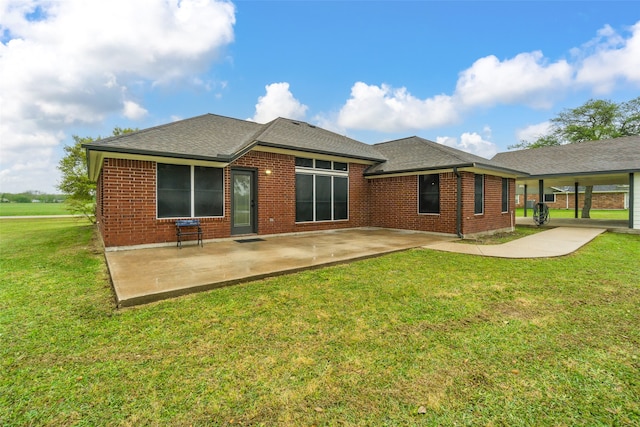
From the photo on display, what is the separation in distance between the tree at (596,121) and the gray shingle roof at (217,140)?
2605 centimetres

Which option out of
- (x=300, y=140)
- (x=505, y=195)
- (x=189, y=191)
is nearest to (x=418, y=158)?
(x=505, y=195)

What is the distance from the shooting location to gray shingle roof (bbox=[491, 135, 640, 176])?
1264 centimetres

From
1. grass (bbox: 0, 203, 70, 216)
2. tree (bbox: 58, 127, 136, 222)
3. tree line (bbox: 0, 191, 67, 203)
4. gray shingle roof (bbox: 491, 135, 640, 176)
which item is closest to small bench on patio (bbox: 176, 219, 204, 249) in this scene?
tree (bbox: 58, 127, 136, 222)

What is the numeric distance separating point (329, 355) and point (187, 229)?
23.7 feet

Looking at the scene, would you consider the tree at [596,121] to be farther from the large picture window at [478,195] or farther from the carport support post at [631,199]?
the large picture window at [478,195]

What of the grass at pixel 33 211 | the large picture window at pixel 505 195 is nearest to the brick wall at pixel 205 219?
the large picture window at pixel 505 195

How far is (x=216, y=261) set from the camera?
19.5 ft

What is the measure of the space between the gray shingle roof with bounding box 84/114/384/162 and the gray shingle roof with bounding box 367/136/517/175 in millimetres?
828

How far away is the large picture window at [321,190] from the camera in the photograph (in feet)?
35.4

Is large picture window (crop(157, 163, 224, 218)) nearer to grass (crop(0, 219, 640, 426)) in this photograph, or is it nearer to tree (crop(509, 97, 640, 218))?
grass (crop(0, 219, 640, 426))

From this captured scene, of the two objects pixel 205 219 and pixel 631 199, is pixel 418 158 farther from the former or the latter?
pixel 631 199

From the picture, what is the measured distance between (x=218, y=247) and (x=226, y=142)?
3953 mm

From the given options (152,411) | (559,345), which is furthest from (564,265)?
(152,411)

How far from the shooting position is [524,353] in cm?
260
